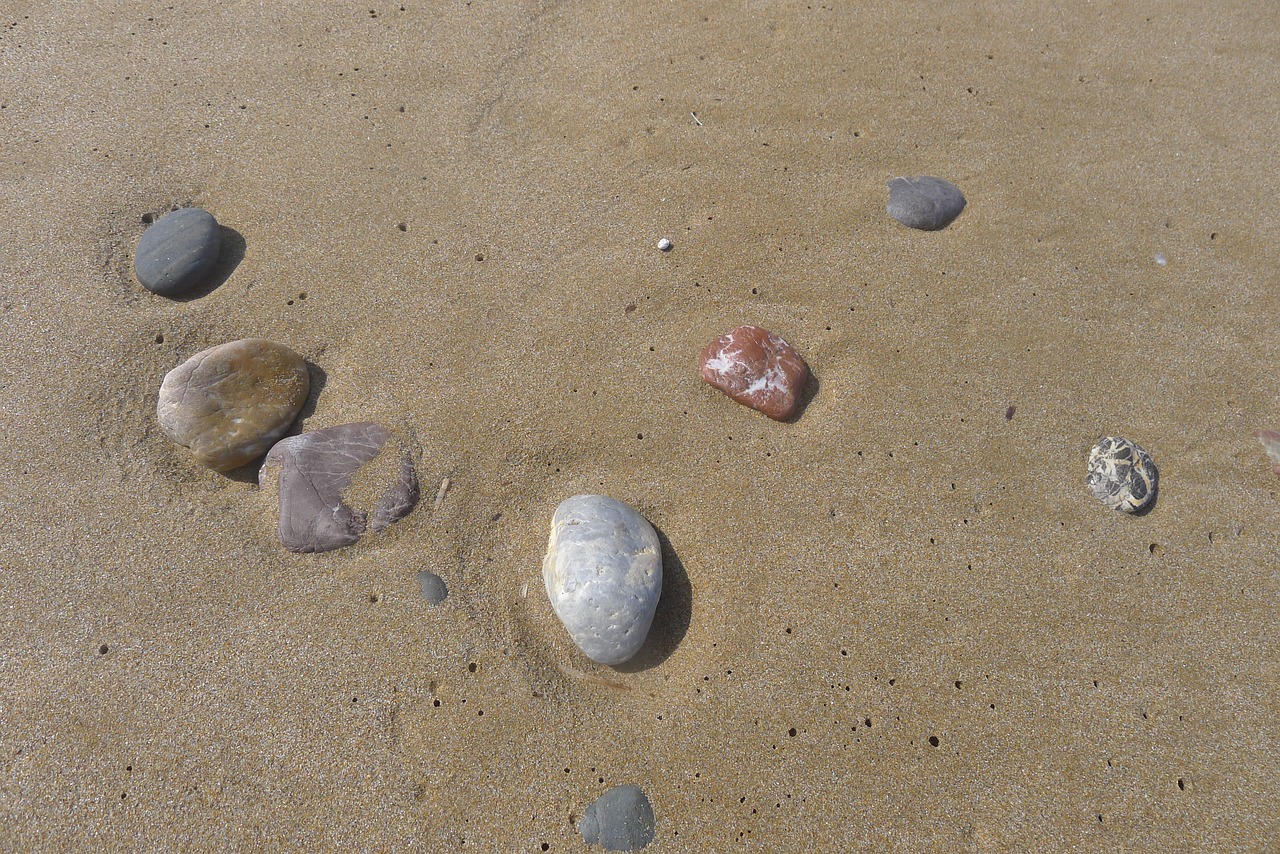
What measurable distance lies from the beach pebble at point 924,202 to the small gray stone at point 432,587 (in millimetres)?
2288

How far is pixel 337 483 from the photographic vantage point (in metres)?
2.29

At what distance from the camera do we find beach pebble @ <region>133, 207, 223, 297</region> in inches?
102

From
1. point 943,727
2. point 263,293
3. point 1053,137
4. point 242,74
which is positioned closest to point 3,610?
point 263,293

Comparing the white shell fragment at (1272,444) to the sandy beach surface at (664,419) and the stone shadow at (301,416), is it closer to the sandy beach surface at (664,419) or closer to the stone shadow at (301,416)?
the sandy beach surface at (664,419)

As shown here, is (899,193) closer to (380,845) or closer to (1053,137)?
(1053,137)

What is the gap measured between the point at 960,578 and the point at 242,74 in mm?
3624

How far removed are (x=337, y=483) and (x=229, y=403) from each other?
0.48m

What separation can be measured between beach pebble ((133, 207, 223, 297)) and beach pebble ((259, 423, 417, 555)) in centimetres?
82

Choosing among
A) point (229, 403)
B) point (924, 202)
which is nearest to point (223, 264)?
point (229, 403)

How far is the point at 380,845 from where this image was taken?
1.93m

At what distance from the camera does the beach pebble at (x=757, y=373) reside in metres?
2.44

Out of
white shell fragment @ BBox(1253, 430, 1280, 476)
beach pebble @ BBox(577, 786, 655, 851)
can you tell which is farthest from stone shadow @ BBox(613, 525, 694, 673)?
white shell fragment @ BBox(1253, 430, 1280, 476)

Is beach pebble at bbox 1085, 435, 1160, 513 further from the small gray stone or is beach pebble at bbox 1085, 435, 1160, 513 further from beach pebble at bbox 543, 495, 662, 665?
the small gray stone

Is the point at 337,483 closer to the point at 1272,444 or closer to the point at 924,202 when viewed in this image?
the point at 924,202
